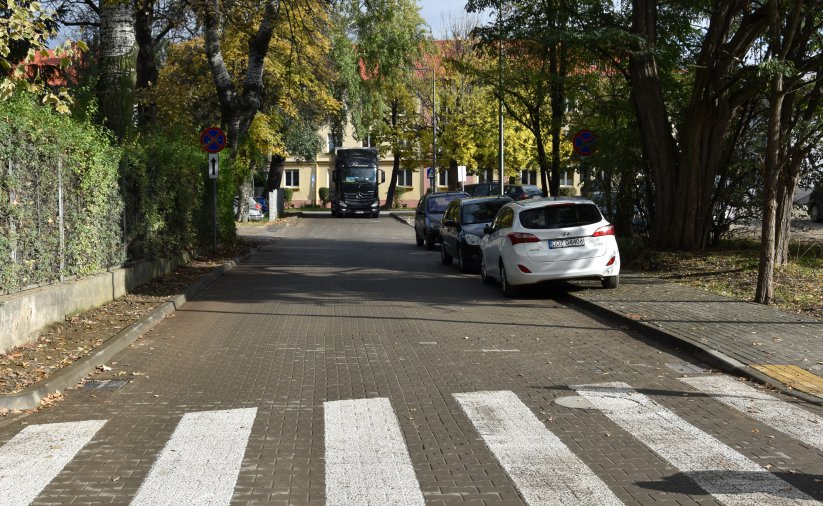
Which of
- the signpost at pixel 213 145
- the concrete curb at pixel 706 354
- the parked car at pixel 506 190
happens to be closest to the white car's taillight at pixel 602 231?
the concrete curb at pixel 706 354

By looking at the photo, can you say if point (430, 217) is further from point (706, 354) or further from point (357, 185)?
point (357, 185)

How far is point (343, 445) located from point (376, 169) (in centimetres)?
5276

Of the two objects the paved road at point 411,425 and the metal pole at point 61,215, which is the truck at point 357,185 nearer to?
the paved road at point 411,425

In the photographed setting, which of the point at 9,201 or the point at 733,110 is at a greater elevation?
the point at 733,110

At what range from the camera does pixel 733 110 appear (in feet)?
60.6

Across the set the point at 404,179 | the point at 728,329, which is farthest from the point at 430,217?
the point at 404,179

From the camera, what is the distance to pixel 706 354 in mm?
9852

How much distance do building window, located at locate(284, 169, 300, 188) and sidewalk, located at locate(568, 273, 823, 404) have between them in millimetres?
71529

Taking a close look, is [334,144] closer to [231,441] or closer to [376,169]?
[376,169]

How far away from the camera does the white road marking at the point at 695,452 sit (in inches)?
209

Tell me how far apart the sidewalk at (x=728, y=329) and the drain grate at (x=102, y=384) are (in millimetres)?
5698

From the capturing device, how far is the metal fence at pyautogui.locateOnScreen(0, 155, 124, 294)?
33.7 feet

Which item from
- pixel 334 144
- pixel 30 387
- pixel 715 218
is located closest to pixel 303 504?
pixel 30 387

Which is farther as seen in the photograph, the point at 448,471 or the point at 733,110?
the point at 733,110
